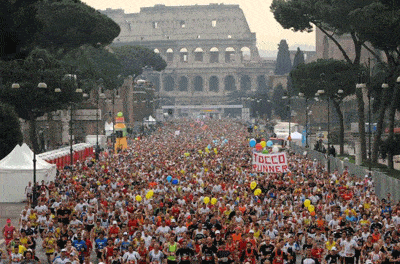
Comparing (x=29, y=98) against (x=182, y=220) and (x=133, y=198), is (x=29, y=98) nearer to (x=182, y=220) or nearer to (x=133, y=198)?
(x=133, y=198)

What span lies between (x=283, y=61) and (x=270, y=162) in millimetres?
147726

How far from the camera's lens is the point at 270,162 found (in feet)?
118

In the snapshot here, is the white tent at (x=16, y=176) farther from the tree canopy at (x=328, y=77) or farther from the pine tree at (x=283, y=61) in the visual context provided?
the pine tree at (x=283, y=61)

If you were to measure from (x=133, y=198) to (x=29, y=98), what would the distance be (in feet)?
111

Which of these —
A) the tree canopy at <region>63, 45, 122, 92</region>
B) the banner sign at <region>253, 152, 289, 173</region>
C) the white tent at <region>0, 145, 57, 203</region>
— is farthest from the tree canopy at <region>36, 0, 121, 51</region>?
the banner sign at <region>253, 152, 289, 173</region>

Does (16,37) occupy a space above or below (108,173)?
above

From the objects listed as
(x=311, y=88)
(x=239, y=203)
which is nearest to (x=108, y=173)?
(x=239, y=203)

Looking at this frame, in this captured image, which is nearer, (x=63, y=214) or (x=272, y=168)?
(x=63, y=214)

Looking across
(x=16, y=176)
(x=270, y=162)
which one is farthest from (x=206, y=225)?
(x=16, y=176)

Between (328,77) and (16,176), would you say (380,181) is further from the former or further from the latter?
(328,77)

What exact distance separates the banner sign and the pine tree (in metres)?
146

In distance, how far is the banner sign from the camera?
35.8m

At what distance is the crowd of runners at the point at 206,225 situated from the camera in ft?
58.2

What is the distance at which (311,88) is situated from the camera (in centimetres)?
6569
